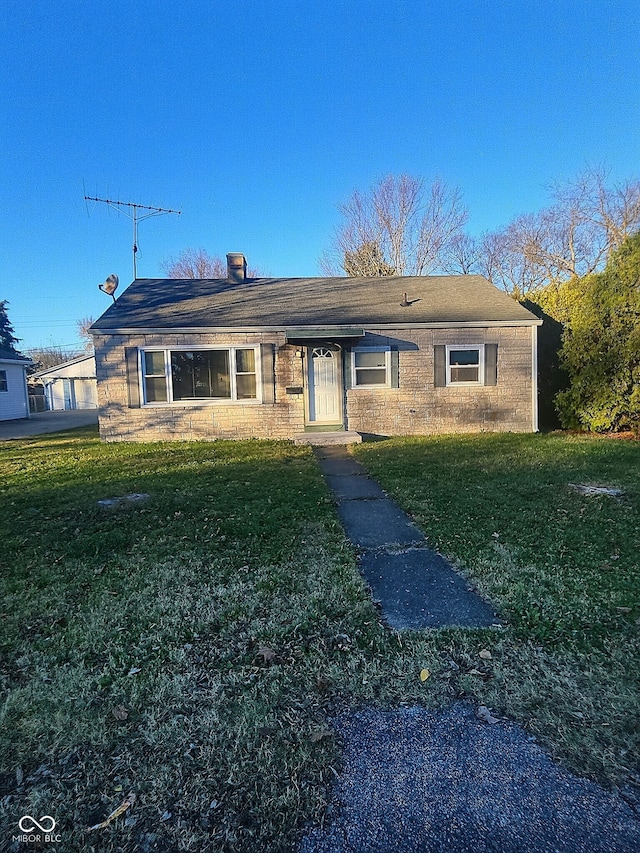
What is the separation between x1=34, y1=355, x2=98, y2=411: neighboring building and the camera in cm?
3141

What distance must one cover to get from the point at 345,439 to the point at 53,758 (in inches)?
353

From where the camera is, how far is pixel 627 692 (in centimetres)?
214

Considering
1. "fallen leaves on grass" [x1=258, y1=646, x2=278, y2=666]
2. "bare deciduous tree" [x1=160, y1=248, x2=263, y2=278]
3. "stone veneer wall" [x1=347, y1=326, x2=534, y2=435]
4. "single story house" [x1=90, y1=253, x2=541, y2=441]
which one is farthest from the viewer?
"bare deciduous tree" [x1=160, y1=248, x2=263, y2=278]

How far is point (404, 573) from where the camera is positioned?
3.64 meters

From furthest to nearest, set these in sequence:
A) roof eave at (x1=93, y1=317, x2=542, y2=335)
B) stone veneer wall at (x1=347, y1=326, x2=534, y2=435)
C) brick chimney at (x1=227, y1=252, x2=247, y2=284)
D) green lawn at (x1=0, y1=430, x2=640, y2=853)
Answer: brick chimney at (x1=227, y1=252, x2=247, y2=284), stone veneer wall at (x1=347, y1=326, x2=534, y2=435), roof eave at (x1=93, y1=317, x2=542, y2=335), green lawn at (x1=0, y1=430, x2=640, y2=853)

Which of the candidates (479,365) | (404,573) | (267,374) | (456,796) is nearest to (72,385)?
(267,374)

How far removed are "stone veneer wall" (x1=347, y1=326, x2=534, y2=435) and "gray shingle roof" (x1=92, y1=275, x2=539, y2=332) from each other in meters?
0.41

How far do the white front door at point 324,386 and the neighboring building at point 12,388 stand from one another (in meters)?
14.7

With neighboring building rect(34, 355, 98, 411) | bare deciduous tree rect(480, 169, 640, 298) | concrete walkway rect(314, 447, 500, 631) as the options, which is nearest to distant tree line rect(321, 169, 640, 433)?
bare deciduous tree rect(480, 169, 640, 298)

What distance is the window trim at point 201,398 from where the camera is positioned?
10.9 metres

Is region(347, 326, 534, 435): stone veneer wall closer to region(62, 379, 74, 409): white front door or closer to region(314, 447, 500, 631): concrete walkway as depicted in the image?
region(314, 447, 500, 631): concrete walkway

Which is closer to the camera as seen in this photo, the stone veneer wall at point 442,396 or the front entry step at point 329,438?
the front entry step at point 329,438

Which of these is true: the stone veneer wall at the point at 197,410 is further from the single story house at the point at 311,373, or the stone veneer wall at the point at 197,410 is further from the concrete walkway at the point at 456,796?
the concrete walkway at the point at 456,796

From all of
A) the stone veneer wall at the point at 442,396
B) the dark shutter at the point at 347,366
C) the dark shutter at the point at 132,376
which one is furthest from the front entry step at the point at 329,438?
the dark shutter at the point at 132,376
